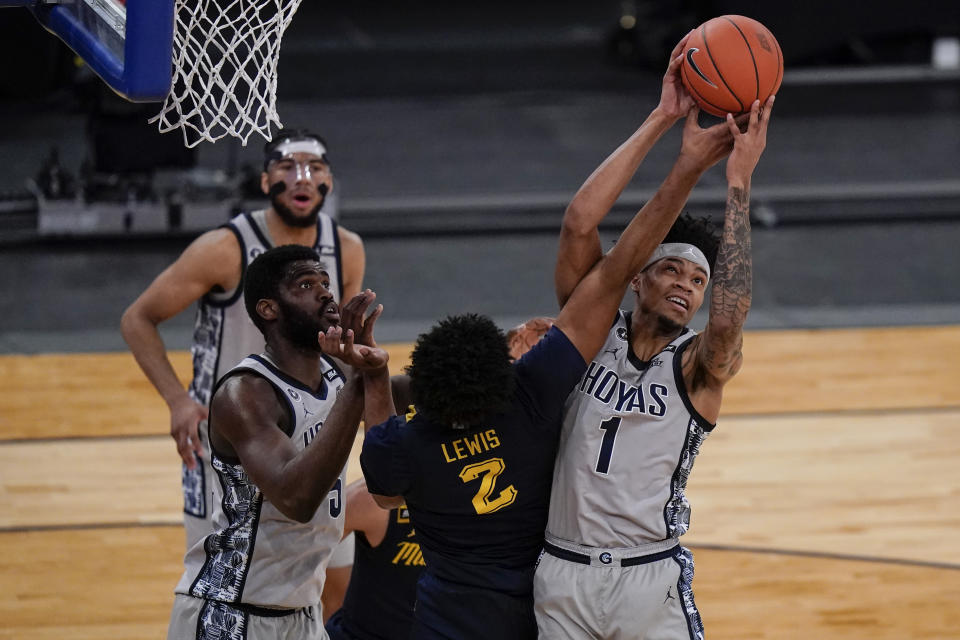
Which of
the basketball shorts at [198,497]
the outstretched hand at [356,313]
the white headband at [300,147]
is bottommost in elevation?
the basketball shorts at [198,497]

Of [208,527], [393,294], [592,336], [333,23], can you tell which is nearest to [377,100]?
[333,23]

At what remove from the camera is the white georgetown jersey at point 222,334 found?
177 inches

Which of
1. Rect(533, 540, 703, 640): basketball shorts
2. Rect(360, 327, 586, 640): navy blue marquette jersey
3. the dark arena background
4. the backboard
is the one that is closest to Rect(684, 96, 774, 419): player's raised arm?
Rect(360, 327, 586, 640): navy blue marquette jersey

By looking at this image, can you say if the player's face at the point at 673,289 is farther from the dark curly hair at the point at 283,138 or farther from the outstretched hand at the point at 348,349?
the dark curly hair at the point at 283,138

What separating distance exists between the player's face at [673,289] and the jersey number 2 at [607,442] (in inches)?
12.2

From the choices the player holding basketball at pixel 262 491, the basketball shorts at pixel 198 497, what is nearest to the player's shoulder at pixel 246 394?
the player holding basketball at pixel 262 491

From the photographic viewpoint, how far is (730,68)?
10.5 ft

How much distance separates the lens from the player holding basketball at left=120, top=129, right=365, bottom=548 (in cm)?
452

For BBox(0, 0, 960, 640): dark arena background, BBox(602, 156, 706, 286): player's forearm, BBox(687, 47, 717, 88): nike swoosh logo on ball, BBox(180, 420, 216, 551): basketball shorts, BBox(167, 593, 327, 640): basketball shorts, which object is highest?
BBox(687, 47, 717, 88): nike swoosh logo on ball

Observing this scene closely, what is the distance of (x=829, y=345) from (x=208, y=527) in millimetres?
5028

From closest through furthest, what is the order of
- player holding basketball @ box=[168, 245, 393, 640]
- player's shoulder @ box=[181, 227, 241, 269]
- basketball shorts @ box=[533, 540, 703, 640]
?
basketball shorts @ box=[533, 540, 703, 640] → player holding basketball @ box=[168, 245, 393, 640] → player's shoulder @ box=[181, 227, 241, 269]

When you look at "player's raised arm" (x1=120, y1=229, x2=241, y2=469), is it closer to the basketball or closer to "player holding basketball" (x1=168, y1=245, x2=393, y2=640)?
"player holding basketball" (x1=168, y1=245, x2=393, y2=640)

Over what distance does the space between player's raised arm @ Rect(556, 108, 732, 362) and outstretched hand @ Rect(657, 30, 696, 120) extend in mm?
31

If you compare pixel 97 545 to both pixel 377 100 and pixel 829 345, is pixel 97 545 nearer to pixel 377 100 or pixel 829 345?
pixel 829 345
